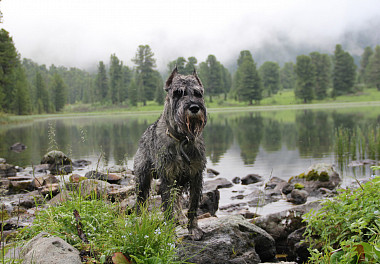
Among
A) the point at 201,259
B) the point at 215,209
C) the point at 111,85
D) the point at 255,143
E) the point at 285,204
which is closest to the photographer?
the point at 201,259

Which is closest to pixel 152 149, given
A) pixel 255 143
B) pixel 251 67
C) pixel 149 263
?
pixel 149 263

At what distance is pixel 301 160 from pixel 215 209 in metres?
9.76

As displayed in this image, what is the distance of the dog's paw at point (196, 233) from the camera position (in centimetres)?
539

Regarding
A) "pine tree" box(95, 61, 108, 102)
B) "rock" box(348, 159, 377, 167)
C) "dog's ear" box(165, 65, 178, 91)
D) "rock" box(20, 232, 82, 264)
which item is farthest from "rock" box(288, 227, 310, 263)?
"pine tree" box(95, 61, 108, 102)

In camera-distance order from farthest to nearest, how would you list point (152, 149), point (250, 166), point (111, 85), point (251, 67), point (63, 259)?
point (111, 85), point (251, 67), point (250, 166), point (152, 149), point (63, 259)

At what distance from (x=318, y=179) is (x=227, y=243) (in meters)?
7.82

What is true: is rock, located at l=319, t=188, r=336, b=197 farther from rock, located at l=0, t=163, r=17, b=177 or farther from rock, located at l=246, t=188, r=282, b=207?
rock, located at l=0, t=163, r=17, b=177

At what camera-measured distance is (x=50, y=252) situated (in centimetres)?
372

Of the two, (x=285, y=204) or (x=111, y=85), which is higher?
(x=111, y=85)

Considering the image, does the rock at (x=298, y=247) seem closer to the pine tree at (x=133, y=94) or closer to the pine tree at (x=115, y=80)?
the pine tree at (x=133, y=94)

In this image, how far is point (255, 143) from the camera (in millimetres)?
24734

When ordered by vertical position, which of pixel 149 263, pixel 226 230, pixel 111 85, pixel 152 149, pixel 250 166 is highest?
pixel 111 85

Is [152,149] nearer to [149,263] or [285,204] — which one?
[149,263]

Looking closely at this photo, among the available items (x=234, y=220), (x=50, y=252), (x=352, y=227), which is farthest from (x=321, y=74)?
(x=50, y=252)
